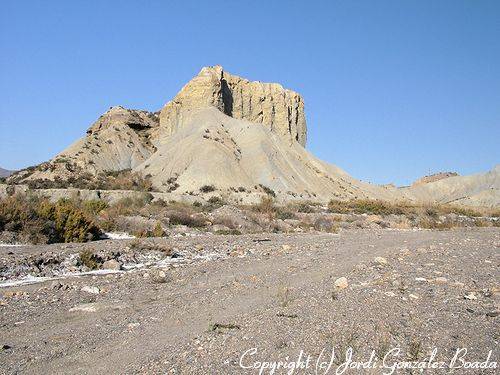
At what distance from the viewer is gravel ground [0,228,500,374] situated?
18.3 ft

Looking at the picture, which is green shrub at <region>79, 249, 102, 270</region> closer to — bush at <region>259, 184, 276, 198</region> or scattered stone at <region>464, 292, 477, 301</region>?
scattered stone at <region>464, 292, 477, 301</region>

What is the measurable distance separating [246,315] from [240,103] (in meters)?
75.1

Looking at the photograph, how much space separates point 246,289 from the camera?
9.87 meters

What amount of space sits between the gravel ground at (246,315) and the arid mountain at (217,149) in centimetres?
4099

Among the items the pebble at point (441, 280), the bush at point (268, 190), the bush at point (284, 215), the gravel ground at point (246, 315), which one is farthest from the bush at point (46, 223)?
the bush at point (268, 190)

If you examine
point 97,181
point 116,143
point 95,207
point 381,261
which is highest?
point 116,143

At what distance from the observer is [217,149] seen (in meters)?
61.8

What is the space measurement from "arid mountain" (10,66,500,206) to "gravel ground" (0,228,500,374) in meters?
41.0

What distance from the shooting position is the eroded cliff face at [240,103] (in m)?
74.7

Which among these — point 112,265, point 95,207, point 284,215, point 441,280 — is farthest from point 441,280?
point 284,215

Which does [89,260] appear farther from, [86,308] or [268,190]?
[268,190]

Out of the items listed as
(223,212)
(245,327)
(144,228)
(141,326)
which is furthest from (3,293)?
(223,212)

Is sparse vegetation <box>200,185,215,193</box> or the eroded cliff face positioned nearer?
sparse vegetation <box>200,185,215,193</box>

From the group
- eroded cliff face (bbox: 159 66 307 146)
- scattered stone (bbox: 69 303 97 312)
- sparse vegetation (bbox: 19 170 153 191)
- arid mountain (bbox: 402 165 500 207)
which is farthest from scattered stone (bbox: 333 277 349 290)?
arid mountain (bbox: 402 165 500 207)
